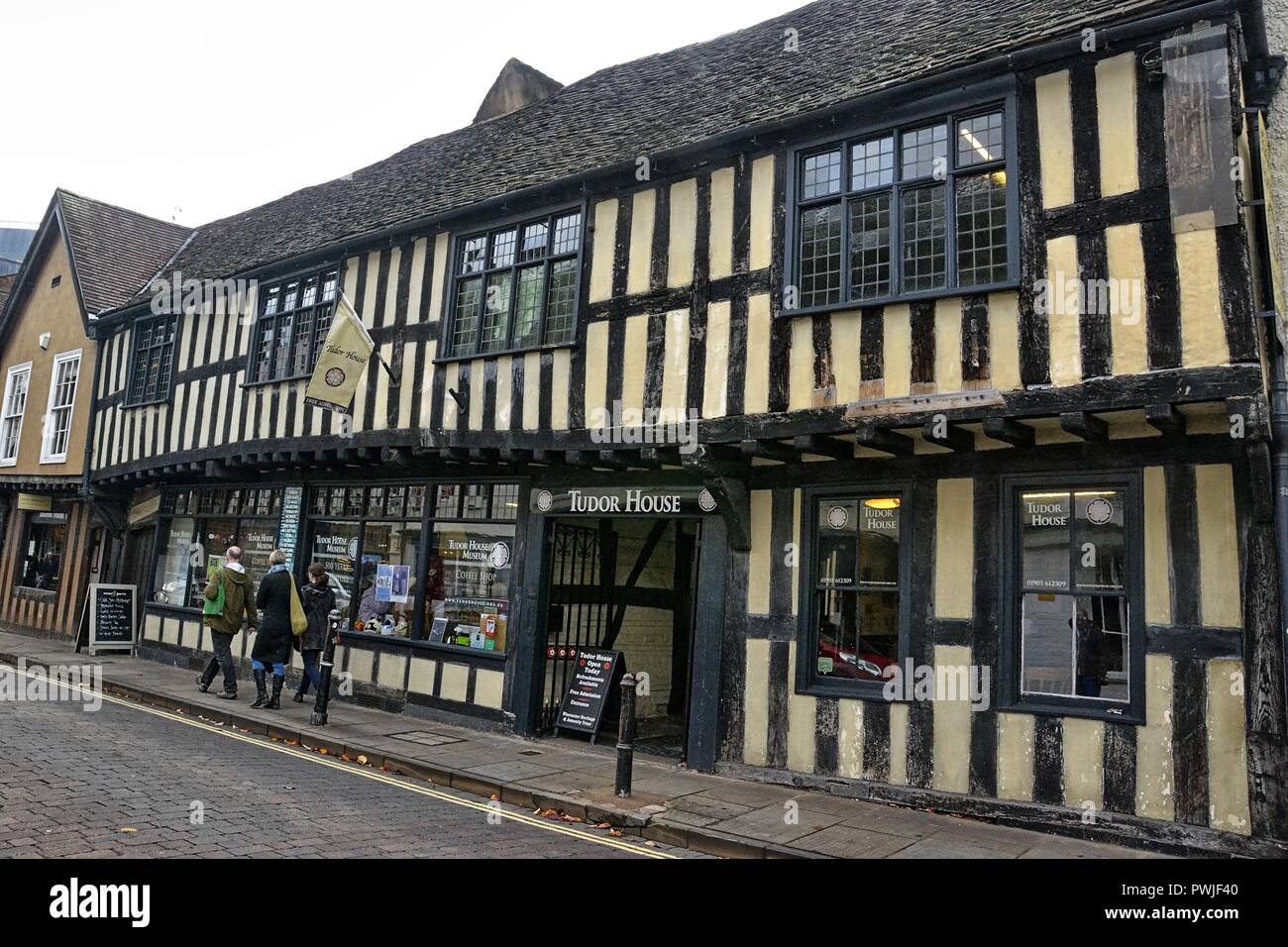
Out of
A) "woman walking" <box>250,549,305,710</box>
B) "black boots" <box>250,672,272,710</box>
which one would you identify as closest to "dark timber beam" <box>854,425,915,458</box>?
"woman walking" <box>250,549,305,710</box>

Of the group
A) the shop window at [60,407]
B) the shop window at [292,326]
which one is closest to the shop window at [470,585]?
the shop window at [292,326]

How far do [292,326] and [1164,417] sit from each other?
38.1 feet

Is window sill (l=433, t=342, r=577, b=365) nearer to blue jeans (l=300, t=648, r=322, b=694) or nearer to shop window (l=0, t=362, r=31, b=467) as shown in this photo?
blue jeans (l=300, t=648, r=322, b=694)

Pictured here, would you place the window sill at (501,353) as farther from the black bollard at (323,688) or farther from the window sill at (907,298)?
the black bollard at (323,688)

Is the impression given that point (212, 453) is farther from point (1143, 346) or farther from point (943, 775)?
point (1143, 346)

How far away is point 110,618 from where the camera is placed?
1588cm

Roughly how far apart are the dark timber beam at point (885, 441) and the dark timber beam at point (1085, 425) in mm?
1272

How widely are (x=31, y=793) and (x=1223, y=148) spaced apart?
9.41m

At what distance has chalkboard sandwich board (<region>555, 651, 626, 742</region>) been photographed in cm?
977

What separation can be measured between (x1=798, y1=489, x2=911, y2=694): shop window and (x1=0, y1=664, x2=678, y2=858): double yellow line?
8.45 ft

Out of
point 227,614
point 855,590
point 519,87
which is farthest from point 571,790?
point 519,87

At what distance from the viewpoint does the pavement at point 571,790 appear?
6.05 metres
